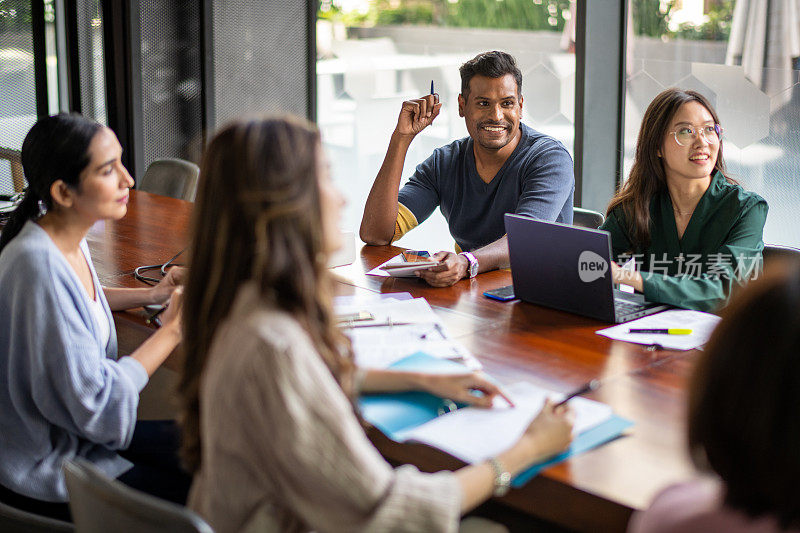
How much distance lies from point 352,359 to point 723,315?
527 mm

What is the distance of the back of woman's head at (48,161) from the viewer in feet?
5.97

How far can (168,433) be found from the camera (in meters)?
1.97

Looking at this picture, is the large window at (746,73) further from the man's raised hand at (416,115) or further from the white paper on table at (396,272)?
the white paper on table at (396,272)

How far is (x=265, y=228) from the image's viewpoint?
43.3 inches

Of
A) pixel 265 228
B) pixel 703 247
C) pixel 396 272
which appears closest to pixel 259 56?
pixel 396 272

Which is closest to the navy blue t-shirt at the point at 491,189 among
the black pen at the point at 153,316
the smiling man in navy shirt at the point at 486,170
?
the smiling man in navy shirt at the point at 486,170

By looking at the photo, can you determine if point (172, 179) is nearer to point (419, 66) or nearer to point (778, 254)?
point (419, 66)

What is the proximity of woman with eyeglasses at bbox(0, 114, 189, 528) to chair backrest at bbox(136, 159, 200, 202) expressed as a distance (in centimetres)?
188

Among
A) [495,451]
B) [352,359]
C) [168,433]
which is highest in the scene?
[352,359]

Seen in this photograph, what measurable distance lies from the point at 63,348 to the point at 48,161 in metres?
0.44

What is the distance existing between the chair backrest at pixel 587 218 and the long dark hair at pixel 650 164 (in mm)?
355

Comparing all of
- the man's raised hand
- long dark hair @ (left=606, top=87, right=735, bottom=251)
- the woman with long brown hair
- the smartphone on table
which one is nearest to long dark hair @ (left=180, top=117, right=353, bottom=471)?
the woman with long brown hair

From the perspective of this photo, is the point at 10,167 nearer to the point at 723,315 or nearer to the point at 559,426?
the point at 559,426

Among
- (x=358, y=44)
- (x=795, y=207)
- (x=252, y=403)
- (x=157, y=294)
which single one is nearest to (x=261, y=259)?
(x=252, y=403)
